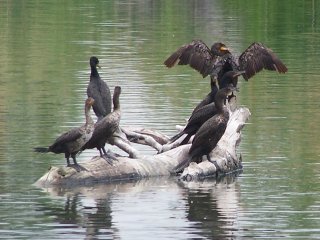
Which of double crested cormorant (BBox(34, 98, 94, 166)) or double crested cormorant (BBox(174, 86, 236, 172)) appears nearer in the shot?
double crested cormorant (BBox(34, 98, 94, 166))

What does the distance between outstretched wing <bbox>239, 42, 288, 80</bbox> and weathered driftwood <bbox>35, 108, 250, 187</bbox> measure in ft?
5.52

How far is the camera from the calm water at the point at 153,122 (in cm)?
1858

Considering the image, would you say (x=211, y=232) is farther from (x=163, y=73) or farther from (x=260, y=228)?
(x=163, y=73)

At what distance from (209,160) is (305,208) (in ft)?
9.20

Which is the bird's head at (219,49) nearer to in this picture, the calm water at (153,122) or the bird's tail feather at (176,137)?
the calm water at (153,122)

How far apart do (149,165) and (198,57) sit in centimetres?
362

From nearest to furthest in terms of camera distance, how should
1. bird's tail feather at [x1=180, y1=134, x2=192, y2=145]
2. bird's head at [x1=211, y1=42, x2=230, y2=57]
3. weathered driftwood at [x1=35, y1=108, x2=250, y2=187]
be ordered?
1. weathered driftwood at [x1=35, y1=108, x2=250, y2=187]
2. bird's tail feather at [x1=180, y1=134, x2=192, y2=145]
3. bird's head at [x1=211, y1=42, x2=230, y2=57]

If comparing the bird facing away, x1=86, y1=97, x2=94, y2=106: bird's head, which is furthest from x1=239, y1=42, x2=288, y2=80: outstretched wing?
x1=86, y1=97, x2=94, y2=106: bird's head

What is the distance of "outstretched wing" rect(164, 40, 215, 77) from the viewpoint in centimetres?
2467

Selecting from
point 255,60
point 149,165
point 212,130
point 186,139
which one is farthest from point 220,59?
point 149,165

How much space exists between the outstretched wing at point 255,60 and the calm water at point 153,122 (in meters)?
1.21

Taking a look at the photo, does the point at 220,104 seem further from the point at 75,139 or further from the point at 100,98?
the point at 75,139

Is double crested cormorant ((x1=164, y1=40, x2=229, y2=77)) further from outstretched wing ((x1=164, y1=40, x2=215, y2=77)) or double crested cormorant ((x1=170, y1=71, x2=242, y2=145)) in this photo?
double crested cormorant ((x1=170, y1=71, x2=242, y2=145))

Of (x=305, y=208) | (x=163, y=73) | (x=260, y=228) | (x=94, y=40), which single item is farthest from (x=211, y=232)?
(x=94, y=40)
